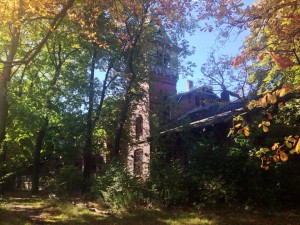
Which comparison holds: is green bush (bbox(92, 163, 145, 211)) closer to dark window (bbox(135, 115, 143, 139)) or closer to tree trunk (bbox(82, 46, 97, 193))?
tree trunk (bbox(82, 46, 97, 193))

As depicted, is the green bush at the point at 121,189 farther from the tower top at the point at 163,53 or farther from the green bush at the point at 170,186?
the tower top at the point at 163,53

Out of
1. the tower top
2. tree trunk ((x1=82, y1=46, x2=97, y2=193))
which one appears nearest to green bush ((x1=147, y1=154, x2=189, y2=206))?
tree trunk ((x1=82, y1=46, x2=97, y2=193))

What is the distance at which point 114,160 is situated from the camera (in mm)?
18203

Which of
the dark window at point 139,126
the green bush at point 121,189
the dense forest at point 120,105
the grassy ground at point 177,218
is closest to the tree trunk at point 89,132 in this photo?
the dense forest at point 120,105

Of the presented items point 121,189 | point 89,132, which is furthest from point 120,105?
point 121,189

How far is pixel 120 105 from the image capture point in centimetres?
2311

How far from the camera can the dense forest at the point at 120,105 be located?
334 inches

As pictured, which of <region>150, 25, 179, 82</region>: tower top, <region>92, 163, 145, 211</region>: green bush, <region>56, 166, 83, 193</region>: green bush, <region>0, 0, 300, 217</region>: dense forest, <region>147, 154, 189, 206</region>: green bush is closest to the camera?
<region>0, 0, 300, 217</region>: dense forest

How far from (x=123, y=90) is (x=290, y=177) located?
14150 mm

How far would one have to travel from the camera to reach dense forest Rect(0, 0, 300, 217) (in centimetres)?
849

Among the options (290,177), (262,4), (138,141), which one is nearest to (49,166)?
(138,141)

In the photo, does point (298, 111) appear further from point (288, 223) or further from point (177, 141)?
point (177, 141)

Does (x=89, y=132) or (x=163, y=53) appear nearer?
(x=163, y=53)

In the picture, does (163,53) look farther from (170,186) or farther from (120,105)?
(170,186)
